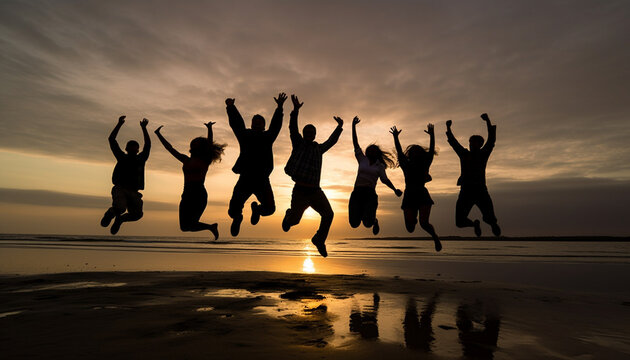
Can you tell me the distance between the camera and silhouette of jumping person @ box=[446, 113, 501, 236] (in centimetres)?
944

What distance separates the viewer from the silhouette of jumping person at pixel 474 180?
9.44 metres

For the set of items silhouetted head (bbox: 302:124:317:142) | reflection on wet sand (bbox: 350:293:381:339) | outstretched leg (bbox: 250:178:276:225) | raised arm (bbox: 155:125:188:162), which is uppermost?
silhouetted head (bbox: 302:124:317:142)

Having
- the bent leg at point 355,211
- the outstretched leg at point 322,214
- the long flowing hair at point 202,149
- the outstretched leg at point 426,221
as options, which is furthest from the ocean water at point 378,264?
the long flowing hair at point 202,149

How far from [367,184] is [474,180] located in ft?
8.81

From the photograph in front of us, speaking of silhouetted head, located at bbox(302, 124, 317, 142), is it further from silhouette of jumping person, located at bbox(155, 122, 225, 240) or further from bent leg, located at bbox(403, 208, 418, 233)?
bent leg, located at bbox(403, 208, 418, 233)

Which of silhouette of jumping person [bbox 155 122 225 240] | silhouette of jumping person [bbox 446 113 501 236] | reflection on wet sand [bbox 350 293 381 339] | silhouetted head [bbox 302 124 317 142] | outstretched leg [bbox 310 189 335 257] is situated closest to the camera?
reflection on wet sand [bbox 350 293 381 339]

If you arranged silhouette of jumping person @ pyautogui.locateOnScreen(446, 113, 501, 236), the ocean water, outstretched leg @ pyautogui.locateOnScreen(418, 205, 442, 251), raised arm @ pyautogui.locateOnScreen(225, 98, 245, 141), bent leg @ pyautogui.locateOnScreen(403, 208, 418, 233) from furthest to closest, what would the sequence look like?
the ocean water < bent leg @ pyautogui.locateOnScreen(403, 208, 418, 233) < outstretched leg @ pyautogui.locateOnScreen(418, 205, 442, 251) < silhouette of jumping person @ pyautogui.locateOnScreen(446, 113, 501, 236) < raised arm @ pyautogui.locateOnScreen(225, 98, 245, 141)

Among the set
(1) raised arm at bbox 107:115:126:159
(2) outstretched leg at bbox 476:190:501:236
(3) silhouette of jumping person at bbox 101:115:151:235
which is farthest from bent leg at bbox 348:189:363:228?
(1) raised arm at bbox 107:115:126:159

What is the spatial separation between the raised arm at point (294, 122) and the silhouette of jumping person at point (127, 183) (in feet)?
12.1

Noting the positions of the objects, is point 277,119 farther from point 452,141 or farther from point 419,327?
point 419,327

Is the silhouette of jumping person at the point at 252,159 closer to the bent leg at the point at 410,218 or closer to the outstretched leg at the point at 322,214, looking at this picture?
the outstretched leg at the point at 322,214

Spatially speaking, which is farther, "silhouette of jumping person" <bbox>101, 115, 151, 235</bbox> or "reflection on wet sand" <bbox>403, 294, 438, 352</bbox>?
"silhouette of jumping person" <bbox>101, 115, 151, 235</bbox>

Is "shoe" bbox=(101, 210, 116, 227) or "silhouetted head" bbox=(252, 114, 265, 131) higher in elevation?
"silhouetted head" bbox=(252, 114, 265, 131)

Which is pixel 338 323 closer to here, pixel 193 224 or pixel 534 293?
pixel 193 224
